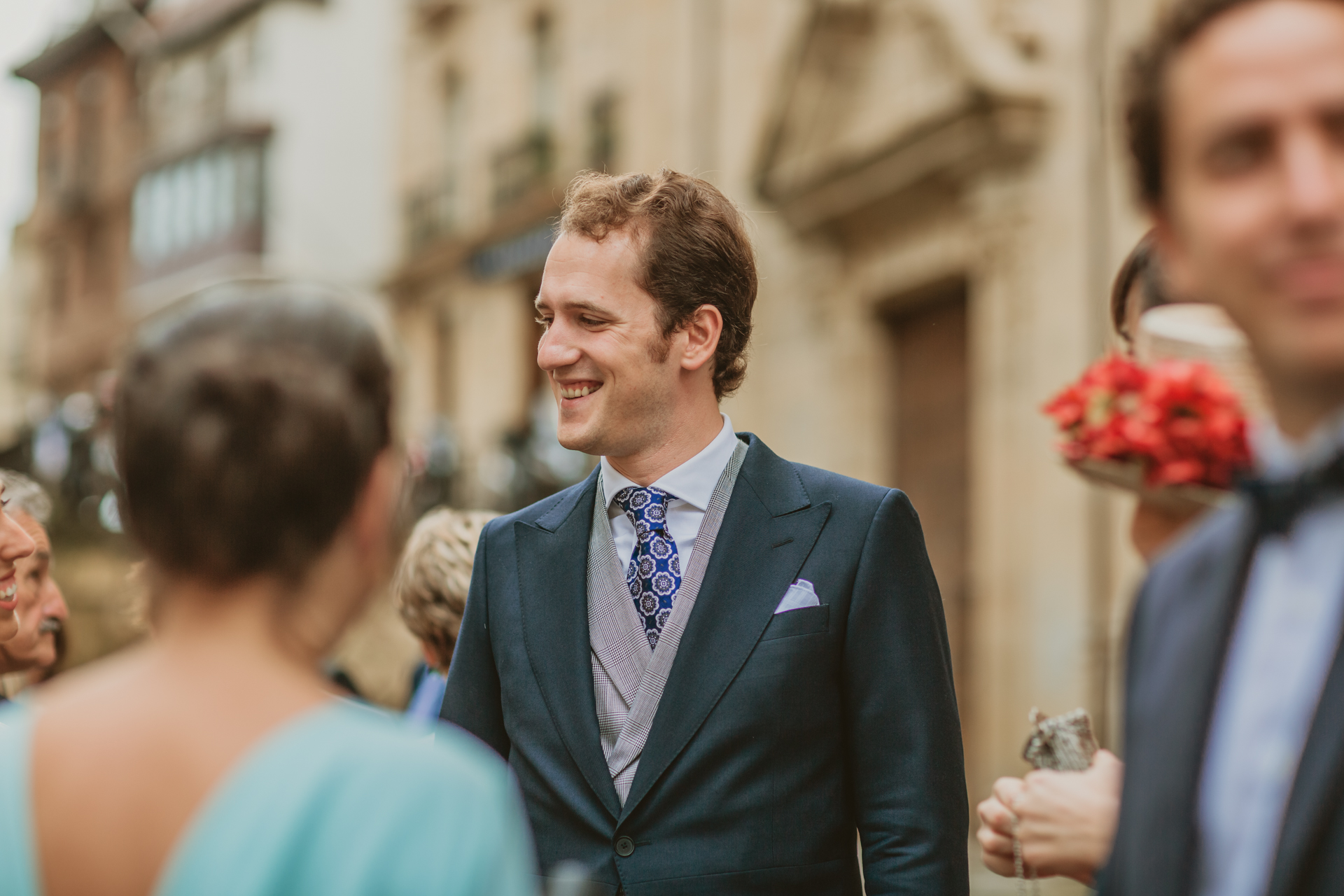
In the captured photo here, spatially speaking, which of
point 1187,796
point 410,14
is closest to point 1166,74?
point 1187,796

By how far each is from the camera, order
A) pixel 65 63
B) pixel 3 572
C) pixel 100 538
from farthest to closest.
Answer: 1. pixel 65 63
2. pixel 100 538
3. pixel 3 572

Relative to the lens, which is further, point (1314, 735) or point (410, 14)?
point (410, 14)

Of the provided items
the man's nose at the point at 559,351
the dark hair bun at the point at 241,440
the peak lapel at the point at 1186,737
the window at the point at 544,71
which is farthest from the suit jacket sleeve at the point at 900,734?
the window at the point at 544,71

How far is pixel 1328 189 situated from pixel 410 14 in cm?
2442

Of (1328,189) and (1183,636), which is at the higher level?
(1328,189)

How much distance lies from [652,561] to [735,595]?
0.21 metres

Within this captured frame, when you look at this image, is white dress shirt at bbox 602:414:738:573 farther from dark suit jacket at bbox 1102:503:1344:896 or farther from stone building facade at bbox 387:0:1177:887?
stone building facade at bbox 387:0:1177:887

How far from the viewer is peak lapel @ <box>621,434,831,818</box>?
2.80m

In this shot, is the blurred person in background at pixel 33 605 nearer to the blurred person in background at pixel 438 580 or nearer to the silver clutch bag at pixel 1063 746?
the blurred person in background at pixel 438 580

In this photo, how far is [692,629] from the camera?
2.88 meters

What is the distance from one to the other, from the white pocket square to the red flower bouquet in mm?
776

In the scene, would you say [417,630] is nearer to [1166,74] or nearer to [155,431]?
[155,431]

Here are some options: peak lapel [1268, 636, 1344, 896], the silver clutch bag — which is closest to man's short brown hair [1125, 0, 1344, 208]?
peak lapel [1268, 636, 1344, 896]

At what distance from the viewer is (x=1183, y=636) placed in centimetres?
157
